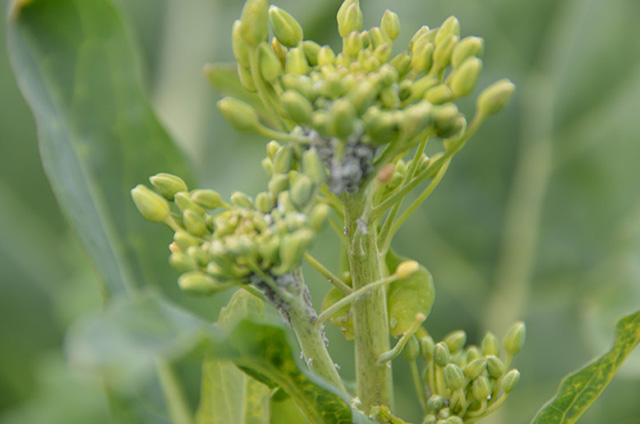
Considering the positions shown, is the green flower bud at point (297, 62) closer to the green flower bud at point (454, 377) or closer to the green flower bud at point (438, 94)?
the green flower bud at point (438, 94)

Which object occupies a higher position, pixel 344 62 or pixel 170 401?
pixel 344 62

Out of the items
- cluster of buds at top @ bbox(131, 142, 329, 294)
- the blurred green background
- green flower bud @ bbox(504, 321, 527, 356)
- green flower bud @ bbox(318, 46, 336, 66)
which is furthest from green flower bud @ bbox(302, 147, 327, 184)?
the blurred green background

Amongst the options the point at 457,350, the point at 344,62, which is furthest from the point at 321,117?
the point at 457,350

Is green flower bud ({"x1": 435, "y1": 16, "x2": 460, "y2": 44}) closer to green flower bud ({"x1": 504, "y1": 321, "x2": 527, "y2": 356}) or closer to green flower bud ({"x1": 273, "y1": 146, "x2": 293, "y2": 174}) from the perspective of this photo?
green flower bud ({"x1": 273, "y1": 146, "x2": 293, "y2": 174})

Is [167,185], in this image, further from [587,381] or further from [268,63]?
[587,381]

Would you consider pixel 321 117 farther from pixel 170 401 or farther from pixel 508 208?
pixel 508 208
